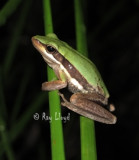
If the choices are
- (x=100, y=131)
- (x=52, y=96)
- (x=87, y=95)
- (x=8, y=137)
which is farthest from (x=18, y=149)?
(x=52, y=96)

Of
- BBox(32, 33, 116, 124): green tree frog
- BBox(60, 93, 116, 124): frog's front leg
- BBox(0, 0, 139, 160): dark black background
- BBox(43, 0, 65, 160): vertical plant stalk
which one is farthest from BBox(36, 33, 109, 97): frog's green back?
BBox(0, 0, 139, 160): dark black background

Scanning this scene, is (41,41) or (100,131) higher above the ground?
(41,41)

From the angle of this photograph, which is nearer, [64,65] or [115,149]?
[64,65]

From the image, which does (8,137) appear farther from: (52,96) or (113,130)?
(113,130)

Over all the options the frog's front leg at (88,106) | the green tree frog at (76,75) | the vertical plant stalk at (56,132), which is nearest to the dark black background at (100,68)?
the green tree frog at (76,75)

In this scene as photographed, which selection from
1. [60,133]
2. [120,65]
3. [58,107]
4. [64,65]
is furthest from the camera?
[120,65]

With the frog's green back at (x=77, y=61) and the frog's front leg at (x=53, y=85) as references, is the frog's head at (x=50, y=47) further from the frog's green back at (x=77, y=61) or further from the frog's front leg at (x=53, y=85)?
the frog's front leg at (x=53, y=85)
